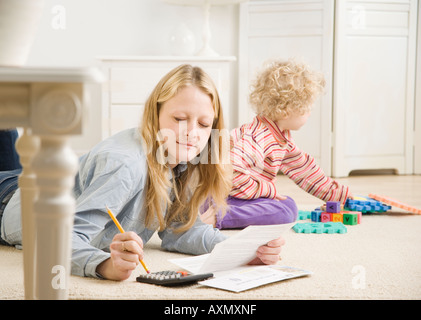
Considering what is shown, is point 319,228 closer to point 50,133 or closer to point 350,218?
point 350,218

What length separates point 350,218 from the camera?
1.76 meters

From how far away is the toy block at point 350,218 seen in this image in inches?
69.1

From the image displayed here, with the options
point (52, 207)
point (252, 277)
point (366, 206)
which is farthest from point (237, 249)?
point (366, 206)

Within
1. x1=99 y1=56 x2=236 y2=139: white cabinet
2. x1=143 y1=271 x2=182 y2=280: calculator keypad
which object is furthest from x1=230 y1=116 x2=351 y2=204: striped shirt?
x1=99 y1=56 x2=236 y2=139: white cabinet

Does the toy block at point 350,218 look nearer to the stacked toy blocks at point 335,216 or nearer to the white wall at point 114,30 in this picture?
the stacked toy blocks at point 335,216

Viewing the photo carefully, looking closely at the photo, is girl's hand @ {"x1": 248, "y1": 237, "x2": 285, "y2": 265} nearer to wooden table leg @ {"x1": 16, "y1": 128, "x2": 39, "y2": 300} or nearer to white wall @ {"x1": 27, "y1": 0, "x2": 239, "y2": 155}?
wooden table leg @ {"x1": 16, "y1": 128, "x2": 39, "y2": 300}

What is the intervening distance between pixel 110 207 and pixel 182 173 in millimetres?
239

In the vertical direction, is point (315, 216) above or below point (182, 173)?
below

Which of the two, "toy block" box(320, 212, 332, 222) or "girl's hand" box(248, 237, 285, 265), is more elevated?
"girl's hand" box(248, 237, 285, 265)

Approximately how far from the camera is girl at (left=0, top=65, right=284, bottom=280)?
1.11m

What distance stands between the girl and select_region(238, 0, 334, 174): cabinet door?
181 cm

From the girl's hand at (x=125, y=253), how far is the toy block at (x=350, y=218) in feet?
2.94
